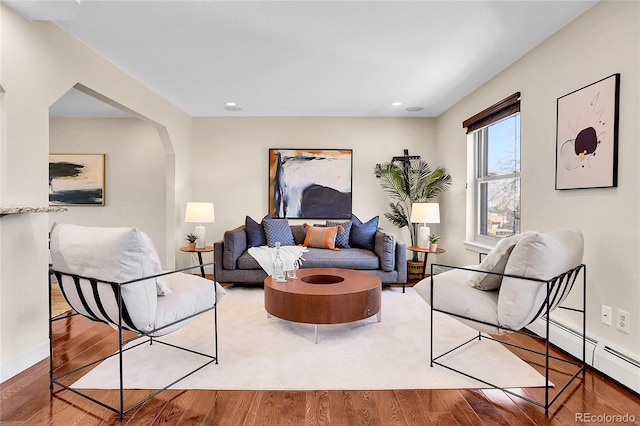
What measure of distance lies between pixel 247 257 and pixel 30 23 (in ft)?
9.18

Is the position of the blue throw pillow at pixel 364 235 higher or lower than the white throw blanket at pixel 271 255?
higher

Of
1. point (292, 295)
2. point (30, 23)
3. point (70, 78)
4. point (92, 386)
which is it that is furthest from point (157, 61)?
point (92, 386)

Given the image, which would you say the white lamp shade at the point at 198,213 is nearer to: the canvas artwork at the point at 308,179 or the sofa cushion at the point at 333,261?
the sofa cushion at the point at 333,261

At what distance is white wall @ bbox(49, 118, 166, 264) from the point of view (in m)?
5.20

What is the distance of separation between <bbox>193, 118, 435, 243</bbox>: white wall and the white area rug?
2.46 m

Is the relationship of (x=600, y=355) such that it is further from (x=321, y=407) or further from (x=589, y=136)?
(x=321, y=407)

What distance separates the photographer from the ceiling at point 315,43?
7.64 feet

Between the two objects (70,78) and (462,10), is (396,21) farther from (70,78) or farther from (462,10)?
(70,78)

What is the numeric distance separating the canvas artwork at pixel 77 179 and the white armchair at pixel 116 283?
12.5 ft

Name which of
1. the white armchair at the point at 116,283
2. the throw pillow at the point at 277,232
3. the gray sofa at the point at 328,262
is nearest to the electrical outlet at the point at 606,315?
the gray sofa at the point at 328,262

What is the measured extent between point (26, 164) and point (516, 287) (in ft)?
10.5

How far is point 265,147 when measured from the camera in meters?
5.23

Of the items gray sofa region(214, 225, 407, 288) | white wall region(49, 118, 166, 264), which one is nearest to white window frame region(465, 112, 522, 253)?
gray sofa region(214, 225, 407, 288)

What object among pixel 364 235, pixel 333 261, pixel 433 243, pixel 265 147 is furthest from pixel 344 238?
pixel 265 147
